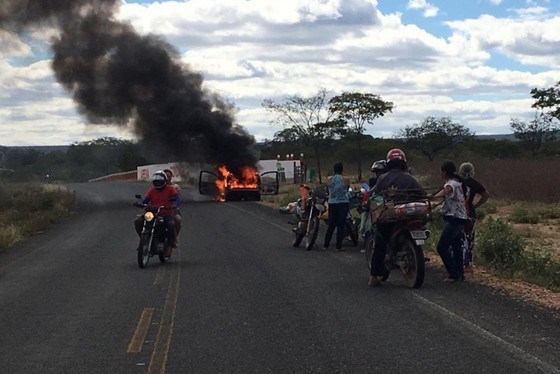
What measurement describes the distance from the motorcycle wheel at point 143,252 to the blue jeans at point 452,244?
5.05m

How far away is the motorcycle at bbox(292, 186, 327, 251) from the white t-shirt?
4410mm

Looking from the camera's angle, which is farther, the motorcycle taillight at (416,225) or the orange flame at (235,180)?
the orange flame at (235,180)

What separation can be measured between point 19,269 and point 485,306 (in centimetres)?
824

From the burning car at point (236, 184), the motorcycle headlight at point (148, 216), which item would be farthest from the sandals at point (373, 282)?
the burning car at point (236, 184)

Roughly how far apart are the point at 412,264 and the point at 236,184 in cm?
2702

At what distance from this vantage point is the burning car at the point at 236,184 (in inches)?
1411

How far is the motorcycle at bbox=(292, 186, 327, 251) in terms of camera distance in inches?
549

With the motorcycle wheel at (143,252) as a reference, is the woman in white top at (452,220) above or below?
above

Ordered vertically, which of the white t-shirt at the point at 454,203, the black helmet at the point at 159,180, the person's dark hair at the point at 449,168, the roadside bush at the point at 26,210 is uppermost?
the person's dark hair at the point at 449,168

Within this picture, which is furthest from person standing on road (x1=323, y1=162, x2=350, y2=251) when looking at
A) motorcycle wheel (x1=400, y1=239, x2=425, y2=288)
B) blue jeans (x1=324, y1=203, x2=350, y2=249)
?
motorcycle wheel (x1=400, y1=239, x2=425, y2=288)

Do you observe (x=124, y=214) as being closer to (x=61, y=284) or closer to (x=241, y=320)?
(x=61, y=284)

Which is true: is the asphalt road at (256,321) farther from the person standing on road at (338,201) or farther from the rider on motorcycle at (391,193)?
the person standing on road at (338,201)

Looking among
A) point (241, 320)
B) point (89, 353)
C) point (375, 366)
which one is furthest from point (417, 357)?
point (89, 353)

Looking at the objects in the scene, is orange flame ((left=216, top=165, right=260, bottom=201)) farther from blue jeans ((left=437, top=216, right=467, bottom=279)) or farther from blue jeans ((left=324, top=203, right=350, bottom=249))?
blue jeans ((left=437, top=216, right=467, bottom=279))
